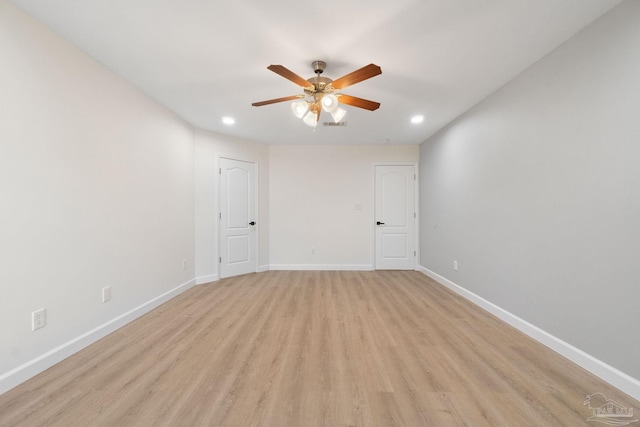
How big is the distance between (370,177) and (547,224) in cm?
311

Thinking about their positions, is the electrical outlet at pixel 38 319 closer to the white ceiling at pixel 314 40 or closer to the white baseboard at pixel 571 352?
the white ceiling at pixel 314 40

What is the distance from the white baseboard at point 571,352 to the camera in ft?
4.92

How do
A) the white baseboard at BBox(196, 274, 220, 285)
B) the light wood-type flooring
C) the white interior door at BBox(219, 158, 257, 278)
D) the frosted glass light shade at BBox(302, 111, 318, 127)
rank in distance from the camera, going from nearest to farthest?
the light wood-type flooring < the frosted glass light shade at BBox(302, 111, 318, 127) < the white baseboard at BBox(196, 274, 220, 285) < the white interior door at BBox(219, 158, 257, 278)

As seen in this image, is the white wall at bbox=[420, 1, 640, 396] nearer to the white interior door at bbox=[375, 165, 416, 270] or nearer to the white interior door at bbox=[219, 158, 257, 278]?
the white interior door at bbox=[375, 165, 416, 270]

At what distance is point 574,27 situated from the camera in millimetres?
1758

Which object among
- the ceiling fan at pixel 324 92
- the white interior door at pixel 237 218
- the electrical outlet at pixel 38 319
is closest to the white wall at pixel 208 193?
the white interior door at pixel 237 218

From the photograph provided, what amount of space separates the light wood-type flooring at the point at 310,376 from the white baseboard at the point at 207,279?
1075 millimetres

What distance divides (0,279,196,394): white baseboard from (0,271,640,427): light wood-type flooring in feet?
0.17

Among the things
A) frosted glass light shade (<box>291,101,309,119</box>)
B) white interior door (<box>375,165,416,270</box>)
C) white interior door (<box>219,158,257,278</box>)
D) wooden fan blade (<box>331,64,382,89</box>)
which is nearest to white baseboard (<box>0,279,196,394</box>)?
white interior door (<box>219,158,257,278</box>)

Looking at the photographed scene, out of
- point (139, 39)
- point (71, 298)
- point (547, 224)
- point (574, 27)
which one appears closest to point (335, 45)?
point (139, 39)

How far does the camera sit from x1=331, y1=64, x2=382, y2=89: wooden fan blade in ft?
5.59

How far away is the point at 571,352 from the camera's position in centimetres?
185

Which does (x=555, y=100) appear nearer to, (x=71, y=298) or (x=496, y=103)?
(x=496, y=103)

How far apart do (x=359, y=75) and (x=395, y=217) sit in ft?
11.5
